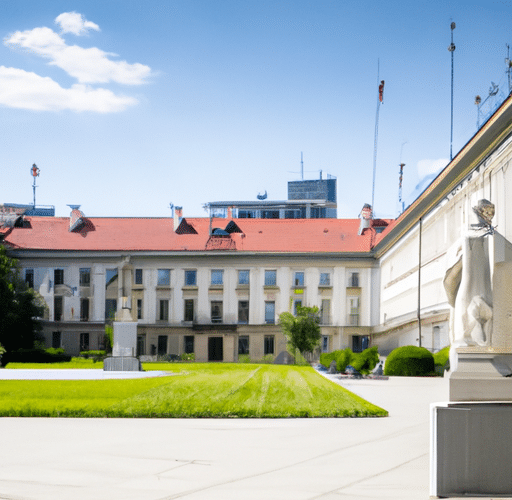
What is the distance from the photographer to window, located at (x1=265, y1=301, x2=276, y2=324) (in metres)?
71.8

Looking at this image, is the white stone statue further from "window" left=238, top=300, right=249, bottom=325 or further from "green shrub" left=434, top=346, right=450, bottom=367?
"window" left=238, top=300, right=249, bottom=325

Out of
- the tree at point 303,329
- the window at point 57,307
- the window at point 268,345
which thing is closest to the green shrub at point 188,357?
the window at point 268,345

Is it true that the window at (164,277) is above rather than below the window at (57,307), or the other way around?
above

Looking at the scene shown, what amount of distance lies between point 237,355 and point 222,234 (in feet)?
35.0

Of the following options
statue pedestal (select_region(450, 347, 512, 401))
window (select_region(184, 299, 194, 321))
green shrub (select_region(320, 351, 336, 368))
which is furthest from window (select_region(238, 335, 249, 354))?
statue pedestal (select_region(450, 347, 512, 401))

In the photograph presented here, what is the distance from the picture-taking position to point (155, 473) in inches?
351

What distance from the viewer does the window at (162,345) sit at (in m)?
71.1

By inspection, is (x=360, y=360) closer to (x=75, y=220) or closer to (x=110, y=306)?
(x=110, y=306)

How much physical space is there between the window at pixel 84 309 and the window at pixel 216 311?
1072cm

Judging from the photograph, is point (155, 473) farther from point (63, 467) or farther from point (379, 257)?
point (379, 257)

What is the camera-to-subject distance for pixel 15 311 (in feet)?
196

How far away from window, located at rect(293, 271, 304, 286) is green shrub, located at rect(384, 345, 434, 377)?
1306 inches

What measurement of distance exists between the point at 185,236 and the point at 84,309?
35.2ft

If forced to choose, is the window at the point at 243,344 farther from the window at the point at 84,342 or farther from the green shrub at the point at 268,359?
the window at the point at 84,342
